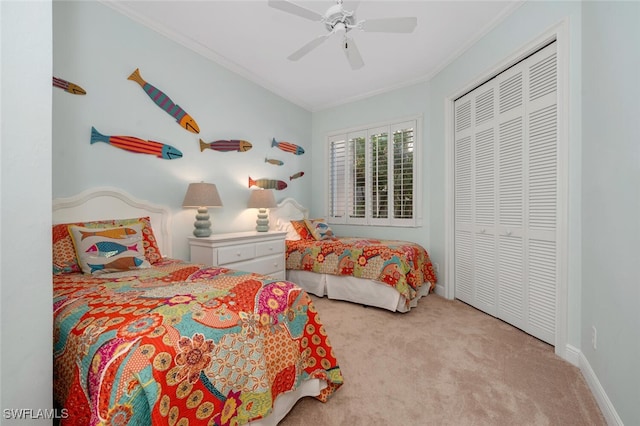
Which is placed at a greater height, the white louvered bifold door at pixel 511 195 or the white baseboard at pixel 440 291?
the white louvered bifold door at pixel 511 195

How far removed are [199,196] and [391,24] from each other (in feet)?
7.05

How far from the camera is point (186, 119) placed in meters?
2.82

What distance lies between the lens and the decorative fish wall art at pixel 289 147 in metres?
3.99

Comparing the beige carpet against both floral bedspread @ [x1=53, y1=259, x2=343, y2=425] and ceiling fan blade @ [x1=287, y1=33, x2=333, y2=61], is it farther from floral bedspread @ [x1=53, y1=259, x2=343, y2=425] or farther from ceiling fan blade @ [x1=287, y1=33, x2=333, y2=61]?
ceiling fan blade @ [x1=287, y1=33, x2=333, y2=61]

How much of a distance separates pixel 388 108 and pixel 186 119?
8.88 ft

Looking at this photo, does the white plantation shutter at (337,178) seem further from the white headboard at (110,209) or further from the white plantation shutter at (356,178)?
the white headboard at (110,209)

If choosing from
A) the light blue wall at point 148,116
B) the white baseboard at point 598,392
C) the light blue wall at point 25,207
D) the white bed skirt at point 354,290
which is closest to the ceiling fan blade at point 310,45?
the light blue wall at point 148,116

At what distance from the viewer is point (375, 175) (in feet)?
13.4

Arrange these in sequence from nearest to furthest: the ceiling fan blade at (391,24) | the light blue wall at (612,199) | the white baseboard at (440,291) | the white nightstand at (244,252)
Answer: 1. the light blue wall at (612,199)
2. the ceiling fan blade at (391,24)
3. the white nightstand at (244,252)
4. the white baseboard at (440,291)

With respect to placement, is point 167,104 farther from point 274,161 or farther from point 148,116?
point 274,161

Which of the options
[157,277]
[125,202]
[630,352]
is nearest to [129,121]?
[125,202]

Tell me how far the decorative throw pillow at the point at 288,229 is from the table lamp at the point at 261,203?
43cm

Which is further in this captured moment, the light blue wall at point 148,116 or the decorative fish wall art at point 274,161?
the decorative fish wall art at point 274,161

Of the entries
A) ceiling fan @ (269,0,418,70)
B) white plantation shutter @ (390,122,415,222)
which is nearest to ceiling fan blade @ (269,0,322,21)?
ceiling fan @ (269,0,418,70)
